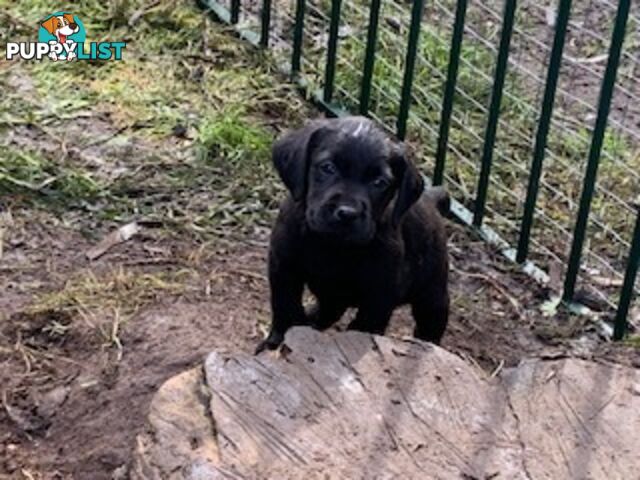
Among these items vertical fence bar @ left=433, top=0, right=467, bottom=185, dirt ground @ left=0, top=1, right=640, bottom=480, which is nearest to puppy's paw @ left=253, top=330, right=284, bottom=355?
dirt ground @ left=0, top=1, right=640, bottom=480

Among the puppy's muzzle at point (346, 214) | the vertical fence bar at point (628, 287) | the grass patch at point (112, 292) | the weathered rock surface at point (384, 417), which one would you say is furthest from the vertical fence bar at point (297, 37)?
the weathered rock surface at point (384, 417)

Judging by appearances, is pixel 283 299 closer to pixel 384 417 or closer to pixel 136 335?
pixel 136 335

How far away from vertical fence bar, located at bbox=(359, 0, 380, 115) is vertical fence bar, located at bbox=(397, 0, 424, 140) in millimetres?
188

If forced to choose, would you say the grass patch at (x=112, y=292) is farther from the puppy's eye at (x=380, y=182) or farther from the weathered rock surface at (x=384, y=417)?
the weathered rock surface at (x=384, y=417)

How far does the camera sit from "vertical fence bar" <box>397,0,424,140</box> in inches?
247

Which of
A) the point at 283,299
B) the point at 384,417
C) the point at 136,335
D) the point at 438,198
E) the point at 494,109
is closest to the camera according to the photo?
the point at 384,417

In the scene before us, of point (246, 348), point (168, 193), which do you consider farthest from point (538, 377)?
point (168, 193)

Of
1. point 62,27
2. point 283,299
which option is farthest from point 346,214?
point 62,27

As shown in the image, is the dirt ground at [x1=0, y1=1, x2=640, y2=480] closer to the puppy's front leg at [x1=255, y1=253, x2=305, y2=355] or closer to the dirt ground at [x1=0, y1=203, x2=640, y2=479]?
the dirt ground at [x1=0, y1=203, x2=640, y2=479]

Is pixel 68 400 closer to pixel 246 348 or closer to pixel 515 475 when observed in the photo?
pixel 246 348

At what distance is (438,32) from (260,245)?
2004mm

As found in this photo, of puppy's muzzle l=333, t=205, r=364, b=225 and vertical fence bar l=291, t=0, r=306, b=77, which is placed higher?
puppy's muzzle l=333, t=205, r=364, b=225

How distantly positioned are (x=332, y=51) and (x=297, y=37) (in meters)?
0.36

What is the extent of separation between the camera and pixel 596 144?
5512 mm
